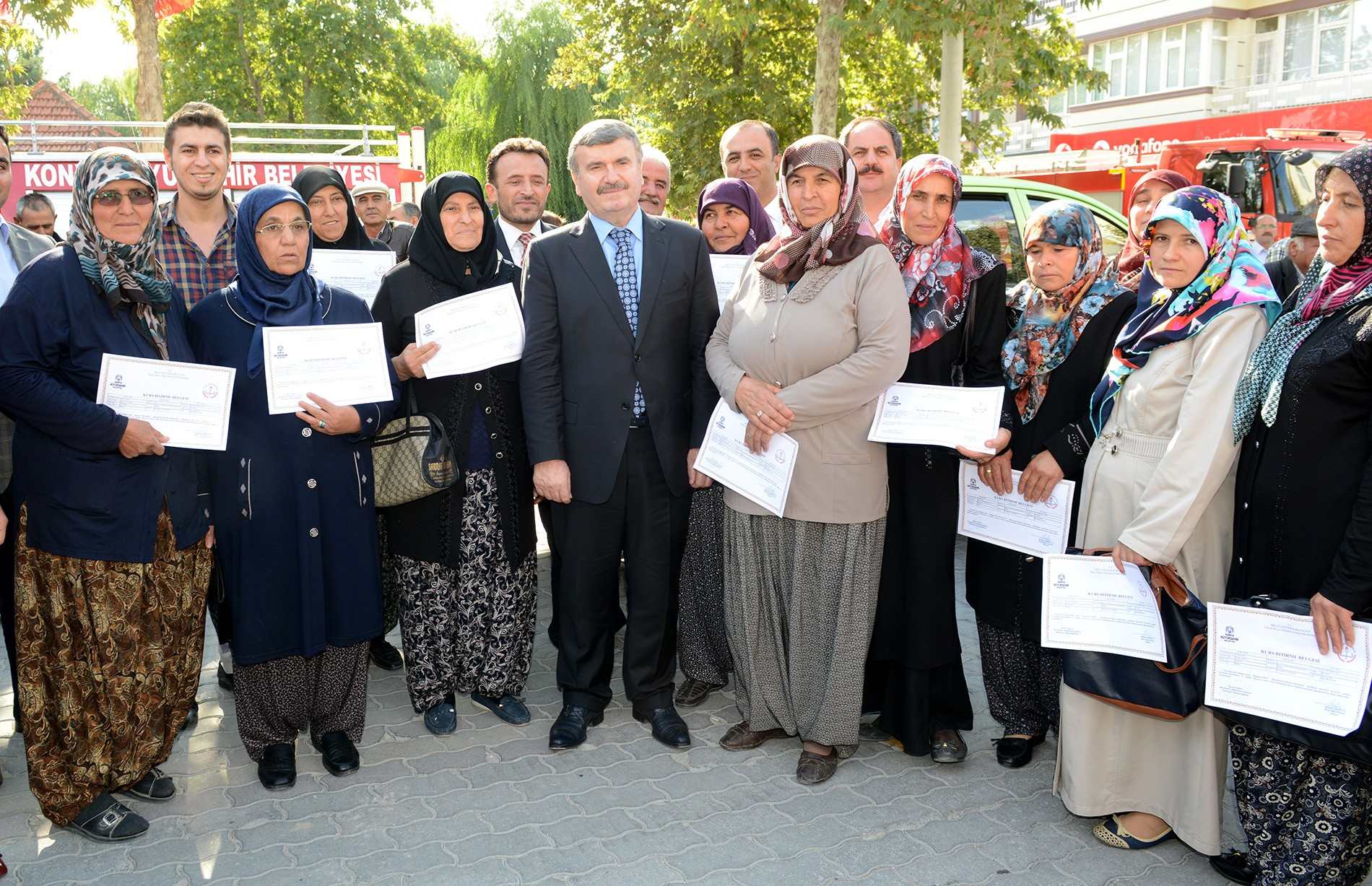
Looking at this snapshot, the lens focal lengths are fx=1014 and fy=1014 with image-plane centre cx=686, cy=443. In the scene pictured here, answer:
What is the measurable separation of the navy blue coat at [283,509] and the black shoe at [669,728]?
4.04 ft

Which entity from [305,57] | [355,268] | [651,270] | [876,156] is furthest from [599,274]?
[305,57]

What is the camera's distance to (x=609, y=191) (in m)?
3.82

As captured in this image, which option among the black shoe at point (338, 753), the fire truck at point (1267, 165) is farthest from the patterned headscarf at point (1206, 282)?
the fire truck at point (1267, 165)

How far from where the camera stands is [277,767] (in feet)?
12.4

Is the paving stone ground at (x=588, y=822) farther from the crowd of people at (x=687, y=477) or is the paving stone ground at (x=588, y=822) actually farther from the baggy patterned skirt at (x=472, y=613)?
the baggy patterned skirt at (x=472, y=613)

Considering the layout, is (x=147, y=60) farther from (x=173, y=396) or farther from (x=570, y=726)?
(x=570, y=726)

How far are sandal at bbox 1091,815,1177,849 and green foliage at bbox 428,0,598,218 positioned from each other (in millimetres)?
25232

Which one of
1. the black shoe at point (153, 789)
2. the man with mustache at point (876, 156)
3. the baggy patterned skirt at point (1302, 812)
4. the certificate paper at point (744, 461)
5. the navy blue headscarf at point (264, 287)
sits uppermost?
the man with mustache at point (876, 156)

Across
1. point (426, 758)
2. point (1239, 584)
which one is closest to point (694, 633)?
point (426, 758)

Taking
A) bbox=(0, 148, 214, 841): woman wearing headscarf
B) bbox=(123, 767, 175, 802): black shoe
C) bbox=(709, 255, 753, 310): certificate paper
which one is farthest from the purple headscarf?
bbox=(123, 767, 175, 802): black shoe

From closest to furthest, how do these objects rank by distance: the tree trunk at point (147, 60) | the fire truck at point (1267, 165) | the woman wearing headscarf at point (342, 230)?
the woman wearing headscarf at point (342, 230) < the fire truck at point (1267, 165) < the tree trunk at point (147, 60)

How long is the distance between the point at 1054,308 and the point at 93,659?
349 centimetres

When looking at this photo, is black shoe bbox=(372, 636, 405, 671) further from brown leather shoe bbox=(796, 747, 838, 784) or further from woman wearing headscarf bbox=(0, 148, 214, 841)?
brown leather shoe bbox=(796, 747, 838, 784)

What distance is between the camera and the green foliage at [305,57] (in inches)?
1034
